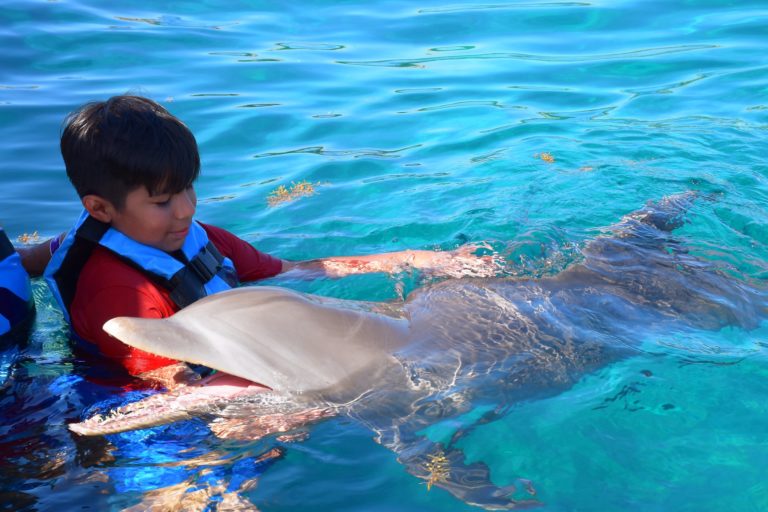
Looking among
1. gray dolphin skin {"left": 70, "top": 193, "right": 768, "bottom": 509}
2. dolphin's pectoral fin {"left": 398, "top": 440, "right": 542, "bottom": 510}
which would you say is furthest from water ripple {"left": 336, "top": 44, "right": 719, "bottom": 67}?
dolphin's pectoral fin {"left": 398, "top": 440, "right": 542, "bottom": 510}

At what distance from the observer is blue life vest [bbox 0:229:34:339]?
13.5 ft

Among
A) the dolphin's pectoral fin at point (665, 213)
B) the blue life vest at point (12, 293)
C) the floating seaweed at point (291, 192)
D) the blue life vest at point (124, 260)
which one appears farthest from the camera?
the floating seaweed at point (291, 192)

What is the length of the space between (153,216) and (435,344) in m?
1.39

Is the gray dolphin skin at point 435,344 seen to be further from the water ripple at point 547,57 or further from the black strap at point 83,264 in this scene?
the water ripple at point 547,57

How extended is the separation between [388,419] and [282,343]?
610 millimetres

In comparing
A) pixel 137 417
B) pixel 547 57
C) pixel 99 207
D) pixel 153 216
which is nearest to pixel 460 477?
pixel 137 417

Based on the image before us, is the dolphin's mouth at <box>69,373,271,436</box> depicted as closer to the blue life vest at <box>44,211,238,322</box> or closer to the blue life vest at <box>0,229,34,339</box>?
the blue life vest at <box>44,211,238,322</box>

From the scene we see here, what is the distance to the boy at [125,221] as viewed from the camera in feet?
12.2

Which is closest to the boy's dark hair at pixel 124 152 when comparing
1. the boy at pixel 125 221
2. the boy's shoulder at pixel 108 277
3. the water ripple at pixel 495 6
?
the boy at pixel 125 221

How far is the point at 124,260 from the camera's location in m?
3.78

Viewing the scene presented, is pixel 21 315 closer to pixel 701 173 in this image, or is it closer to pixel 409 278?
pixel 409 278

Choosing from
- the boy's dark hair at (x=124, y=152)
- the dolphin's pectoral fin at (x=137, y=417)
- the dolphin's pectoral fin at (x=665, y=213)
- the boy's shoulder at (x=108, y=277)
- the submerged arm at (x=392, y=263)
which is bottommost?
the dolphin's pectoral fin at (x=137, y=417)

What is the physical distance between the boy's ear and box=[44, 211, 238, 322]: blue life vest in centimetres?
3

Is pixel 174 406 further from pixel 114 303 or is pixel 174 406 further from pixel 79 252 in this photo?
pixel 79 252
